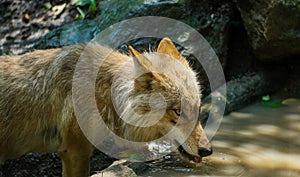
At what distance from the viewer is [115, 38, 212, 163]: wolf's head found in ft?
16.7

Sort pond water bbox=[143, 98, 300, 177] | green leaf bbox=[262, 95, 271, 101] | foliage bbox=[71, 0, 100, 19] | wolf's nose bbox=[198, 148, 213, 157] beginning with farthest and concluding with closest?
foliage bbox=[71, 0, 100, 19], green leaf bbox=[262, 95, 271, 101], pond water bbox=[143, 98, 300, 177], wolf's nose bbox=[198, 148, 213, 157]

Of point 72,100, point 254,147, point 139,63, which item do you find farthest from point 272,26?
point 72,100

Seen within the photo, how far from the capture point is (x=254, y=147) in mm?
6379

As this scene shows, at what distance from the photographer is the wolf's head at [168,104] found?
5098 millimetres

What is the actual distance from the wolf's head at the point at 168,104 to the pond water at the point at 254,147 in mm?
464

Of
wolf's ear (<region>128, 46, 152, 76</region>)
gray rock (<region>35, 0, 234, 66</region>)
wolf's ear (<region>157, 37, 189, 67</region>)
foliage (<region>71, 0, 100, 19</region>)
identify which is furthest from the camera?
foliage (<region>71, 0, 100, 19</region>)

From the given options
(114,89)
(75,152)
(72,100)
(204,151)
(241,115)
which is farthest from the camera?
(241,115)

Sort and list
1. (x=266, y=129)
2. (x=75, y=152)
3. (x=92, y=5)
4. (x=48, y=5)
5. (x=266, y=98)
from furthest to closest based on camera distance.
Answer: (x=48, y=5)
(x=92, y=5)
(x=266, y=98)
(x=266, y=129)
(x=75, y=152)

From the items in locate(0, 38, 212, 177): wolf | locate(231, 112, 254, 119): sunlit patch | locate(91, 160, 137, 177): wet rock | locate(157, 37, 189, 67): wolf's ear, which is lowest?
locate(231, 112, 254, 119): sunlit patch

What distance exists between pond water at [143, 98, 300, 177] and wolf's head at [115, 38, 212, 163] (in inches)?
18.2

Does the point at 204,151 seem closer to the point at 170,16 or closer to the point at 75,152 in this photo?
the point at 75,152

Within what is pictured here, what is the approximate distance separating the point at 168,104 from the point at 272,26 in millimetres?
3481

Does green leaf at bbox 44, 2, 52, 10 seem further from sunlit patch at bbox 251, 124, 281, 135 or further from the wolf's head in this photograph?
the wolf's head

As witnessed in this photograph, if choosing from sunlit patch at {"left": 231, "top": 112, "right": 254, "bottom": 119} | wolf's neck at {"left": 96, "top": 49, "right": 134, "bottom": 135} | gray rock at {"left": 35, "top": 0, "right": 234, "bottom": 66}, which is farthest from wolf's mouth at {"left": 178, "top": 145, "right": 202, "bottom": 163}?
gray rock at {"left": 35, "top": 0, "right": 234, "bottom": 66}
